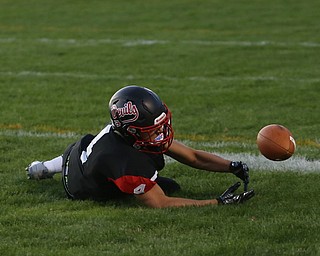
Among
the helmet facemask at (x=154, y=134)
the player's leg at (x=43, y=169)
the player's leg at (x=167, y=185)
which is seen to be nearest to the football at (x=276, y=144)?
the player's leg at (x=167, y=185)

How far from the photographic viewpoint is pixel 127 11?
21109mm

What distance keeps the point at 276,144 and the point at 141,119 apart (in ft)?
3.47

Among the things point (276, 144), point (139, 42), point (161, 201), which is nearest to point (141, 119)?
point (161, 201)

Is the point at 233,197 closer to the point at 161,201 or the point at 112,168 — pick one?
the point at 161,201

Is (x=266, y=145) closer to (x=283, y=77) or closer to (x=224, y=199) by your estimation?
(x=224, y=199)

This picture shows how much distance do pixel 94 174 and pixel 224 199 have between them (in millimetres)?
878

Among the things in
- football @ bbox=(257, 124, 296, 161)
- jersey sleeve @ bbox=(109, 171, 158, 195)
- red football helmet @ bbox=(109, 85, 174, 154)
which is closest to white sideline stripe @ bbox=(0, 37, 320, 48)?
football @ bbox=(257, 124, 296, 161)

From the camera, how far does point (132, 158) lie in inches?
219

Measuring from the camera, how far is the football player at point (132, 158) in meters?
5.51

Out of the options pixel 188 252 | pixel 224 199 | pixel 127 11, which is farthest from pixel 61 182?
pixel 127 11

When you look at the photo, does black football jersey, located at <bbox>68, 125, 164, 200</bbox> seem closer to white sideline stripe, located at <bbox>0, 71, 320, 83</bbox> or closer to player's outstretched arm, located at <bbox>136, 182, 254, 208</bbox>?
player's outstretched arm, located at <bbox>136, 182, 254, 208</bbox>

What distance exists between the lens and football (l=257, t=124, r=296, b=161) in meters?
5.99

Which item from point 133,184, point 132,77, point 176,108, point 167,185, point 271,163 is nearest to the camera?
point 133,184

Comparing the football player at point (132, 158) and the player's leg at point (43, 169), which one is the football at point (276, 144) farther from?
the player's leg at point (43, 169)
